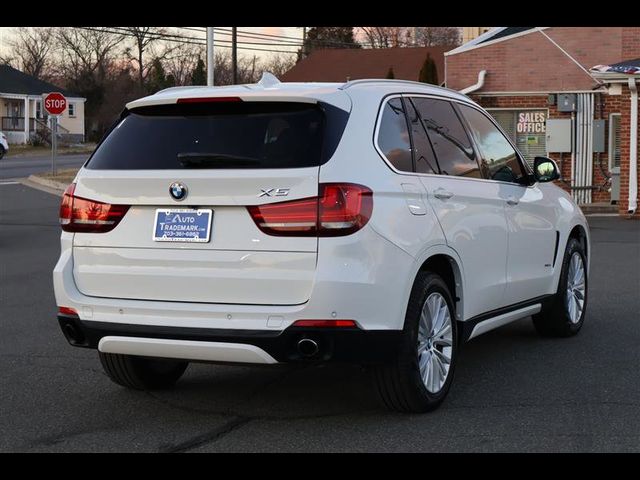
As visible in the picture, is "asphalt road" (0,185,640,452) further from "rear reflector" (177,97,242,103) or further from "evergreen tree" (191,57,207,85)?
"evergreen tree" (191,57,207,85)

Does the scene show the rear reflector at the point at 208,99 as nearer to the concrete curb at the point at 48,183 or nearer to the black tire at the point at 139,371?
the black tire at the point at 139,371

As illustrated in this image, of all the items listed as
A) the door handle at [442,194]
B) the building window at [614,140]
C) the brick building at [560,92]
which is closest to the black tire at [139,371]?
the door handle at [442,194]

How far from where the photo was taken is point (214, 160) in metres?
5.54

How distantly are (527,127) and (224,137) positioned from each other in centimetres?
2013

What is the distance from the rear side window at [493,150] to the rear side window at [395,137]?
3.37ft

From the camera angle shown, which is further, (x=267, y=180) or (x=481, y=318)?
(x=481, y=318)

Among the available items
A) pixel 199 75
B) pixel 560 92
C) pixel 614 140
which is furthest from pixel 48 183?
pixel 199 75

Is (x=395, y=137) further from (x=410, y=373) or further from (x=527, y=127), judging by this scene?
(x=527, y=127)

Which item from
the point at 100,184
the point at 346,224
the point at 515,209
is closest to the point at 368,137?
the point at 346,224

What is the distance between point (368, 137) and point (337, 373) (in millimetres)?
2008

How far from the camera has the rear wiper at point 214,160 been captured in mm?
5492
